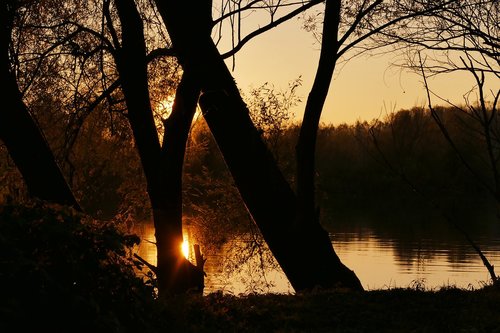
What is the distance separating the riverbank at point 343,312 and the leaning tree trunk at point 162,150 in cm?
142

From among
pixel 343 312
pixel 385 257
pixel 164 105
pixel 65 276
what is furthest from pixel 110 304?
pixel 385 257

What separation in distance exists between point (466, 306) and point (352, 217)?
40659mm

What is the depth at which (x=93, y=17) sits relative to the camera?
41.0 ft

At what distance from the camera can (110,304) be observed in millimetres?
4930

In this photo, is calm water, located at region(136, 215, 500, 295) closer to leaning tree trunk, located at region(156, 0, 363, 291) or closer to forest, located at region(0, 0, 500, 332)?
forest, located at region(0, 0, 500, 332)

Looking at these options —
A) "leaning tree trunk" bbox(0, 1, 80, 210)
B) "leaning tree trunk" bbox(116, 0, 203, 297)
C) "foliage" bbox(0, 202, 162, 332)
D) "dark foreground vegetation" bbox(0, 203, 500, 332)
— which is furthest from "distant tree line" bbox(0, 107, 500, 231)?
"foliage" bbox(0, 202, 162, 332)

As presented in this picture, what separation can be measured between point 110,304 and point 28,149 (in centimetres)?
441

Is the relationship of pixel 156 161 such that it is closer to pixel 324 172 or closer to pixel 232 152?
pixel 232 152

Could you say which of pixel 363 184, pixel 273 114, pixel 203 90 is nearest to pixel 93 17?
pixel 203 90

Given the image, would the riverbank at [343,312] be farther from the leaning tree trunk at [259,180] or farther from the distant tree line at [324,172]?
the distant tree line at [324,172]

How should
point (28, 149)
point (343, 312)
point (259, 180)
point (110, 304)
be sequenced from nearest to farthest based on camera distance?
1. point (110, 304)
2. point (343, 312)
3. point (28, 149)
4. point (259, 180)

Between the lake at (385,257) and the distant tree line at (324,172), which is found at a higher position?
the distant tree line at (324,172)

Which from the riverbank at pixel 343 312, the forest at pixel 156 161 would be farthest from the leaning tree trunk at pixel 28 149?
the riverbank at pixel 343 312

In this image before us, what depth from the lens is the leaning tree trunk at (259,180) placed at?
30.2ft
